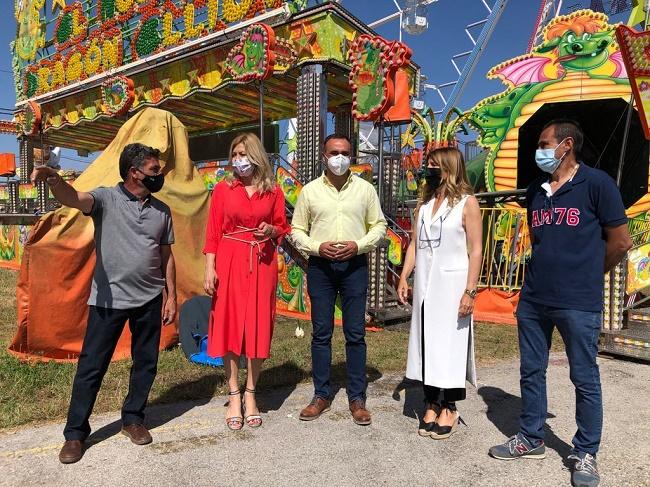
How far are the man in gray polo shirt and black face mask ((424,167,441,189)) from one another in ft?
5.80

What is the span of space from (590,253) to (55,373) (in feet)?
14.7

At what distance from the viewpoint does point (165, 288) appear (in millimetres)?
3281

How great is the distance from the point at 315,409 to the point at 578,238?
212cm

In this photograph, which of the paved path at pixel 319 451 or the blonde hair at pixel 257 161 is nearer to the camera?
the paved path at pixel 319 451

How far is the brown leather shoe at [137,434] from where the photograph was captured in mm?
3064

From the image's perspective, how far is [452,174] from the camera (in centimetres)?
320

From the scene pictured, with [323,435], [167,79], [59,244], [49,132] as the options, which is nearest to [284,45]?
[167,79]

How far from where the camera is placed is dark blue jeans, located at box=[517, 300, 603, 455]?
106 inches

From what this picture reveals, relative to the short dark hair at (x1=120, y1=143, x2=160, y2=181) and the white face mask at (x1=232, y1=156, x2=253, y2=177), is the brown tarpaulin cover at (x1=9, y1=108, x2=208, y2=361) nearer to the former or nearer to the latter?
the short dark hair at (x1=120, y1=143, x2=160, y2=181)

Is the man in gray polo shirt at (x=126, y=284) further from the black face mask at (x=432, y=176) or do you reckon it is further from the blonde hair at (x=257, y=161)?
the black face mask at (x=432, y=176)

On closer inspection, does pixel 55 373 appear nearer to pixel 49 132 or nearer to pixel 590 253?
pixel 590 253

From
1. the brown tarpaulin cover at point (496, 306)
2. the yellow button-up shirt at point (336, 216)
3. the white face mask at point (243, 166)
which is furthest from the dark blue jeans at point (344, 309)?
the brown tarpaulin cover at point (496, 306)

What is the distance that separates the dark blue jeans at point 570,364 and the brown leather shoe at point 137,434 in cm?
237

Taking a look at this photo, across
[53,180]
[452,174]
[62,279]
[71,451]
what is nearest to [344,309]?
[452,174]
